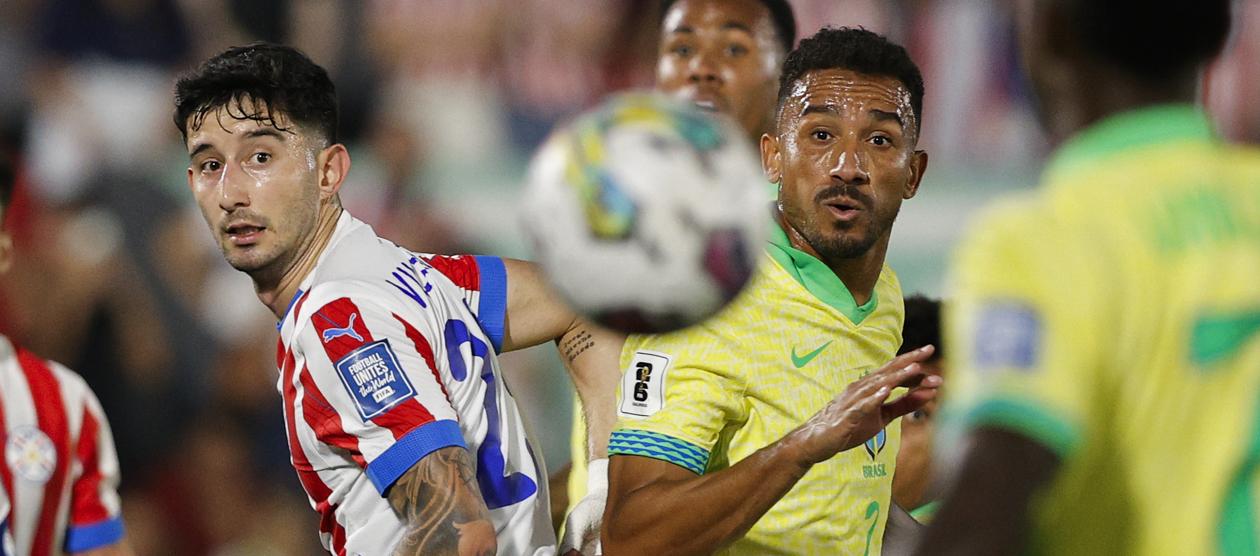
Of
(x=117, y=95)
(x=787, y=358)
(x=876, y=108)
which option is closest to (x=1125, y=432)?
(x=787, y=358)

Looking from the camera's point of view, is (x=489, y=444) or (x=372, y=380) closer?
(x=372, y=380)

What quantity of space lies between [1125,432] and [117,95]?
6.83 meters

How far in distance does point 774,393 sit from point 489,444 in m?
0.71

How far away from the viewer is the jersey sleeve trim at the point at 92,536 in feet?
15.3

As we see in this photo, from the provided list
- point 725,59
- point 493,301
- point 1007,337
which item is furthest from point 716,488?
point 725,59

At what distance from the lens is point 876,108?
3471mm

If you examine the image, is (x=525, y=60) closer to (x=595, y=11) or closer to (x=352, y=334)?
(x=595, y=11)

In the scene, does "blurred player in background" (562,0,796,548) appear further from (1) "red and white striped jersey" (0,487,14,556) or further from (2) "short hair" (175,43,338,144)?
(1) "red and white striped jersey" (0,487,14,556)

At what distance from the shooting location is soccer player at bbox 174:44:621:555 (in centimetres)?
323

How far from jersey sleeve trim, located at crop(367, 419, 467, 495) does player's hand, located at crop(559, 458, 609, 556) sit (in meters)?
0.59

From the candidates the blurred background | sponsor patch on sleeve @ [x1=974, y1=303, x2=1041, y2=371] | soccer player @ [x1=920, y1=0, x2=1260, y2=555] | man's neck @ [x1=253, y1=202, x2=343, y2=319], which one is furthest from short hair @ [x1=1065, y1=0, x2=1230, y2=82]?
the blurred background

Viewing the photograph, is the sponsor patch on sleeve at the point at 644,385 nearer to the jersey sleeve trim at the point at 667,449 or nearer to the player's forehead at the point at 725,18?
the jersey sleeve trim at the point at 667,449

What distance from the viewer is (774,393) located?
3234 millimetres

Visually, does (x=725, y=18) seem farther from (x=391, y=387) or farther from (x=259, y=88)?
(x=391, y=387)
